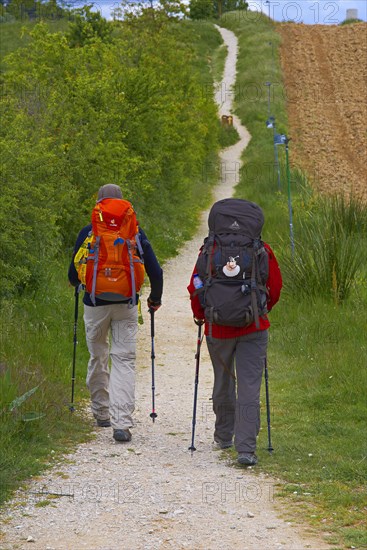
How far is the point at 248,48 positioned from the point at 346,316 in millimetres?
50115

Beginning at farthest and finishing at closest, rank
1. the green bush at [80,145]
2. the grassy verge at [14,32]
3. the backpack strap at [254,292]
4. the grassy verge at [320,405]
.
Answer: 1. the grassy verge at [14,32]
2. the green bush at [80,145]
3. the backpack strap at [254,292]
4. the grassy verge at [320,405]

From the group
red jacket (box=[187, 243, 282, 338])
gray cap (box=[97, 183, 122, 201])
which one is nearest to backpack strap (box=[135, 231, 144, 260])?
gray cap (box=[97, 183, 122, 201])

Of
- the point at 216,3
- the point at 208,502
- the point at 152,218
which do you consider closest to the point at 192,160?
the point at 152,218

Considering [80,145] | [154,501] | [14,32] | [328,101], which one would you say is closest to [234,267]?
[154,501]

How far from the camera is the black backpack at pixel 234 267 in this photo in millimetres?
6629

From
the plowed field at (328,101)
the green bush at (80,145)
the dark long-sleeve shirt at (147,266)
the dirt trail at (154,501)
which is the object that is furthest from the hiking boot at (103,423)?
the plowed field at (328,101)

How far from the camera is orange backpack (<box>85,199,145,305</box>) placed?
7.30m

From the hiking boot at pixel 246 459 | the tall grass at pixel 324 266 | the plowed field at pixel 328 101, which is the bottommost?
the plowed field at pixel 328 101

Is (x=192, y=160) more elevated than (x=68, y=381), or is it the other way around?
(x=68, y=381)

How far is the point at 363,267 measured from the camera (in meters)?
13.8

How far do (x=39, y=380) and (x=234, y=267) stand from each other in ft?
7.21

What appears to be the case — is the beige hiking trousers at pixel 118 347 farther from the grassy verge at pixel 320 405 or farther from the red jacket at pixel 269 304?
the grassy verge at pixel 320 405

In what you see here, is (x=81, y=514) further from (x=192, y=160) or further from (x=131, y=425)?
(x=192, y=160)

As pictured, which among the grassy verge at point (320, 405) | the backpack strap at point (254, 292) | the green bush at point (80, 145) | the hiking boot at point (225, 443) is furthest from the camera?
the green bush at point (80, 145)
